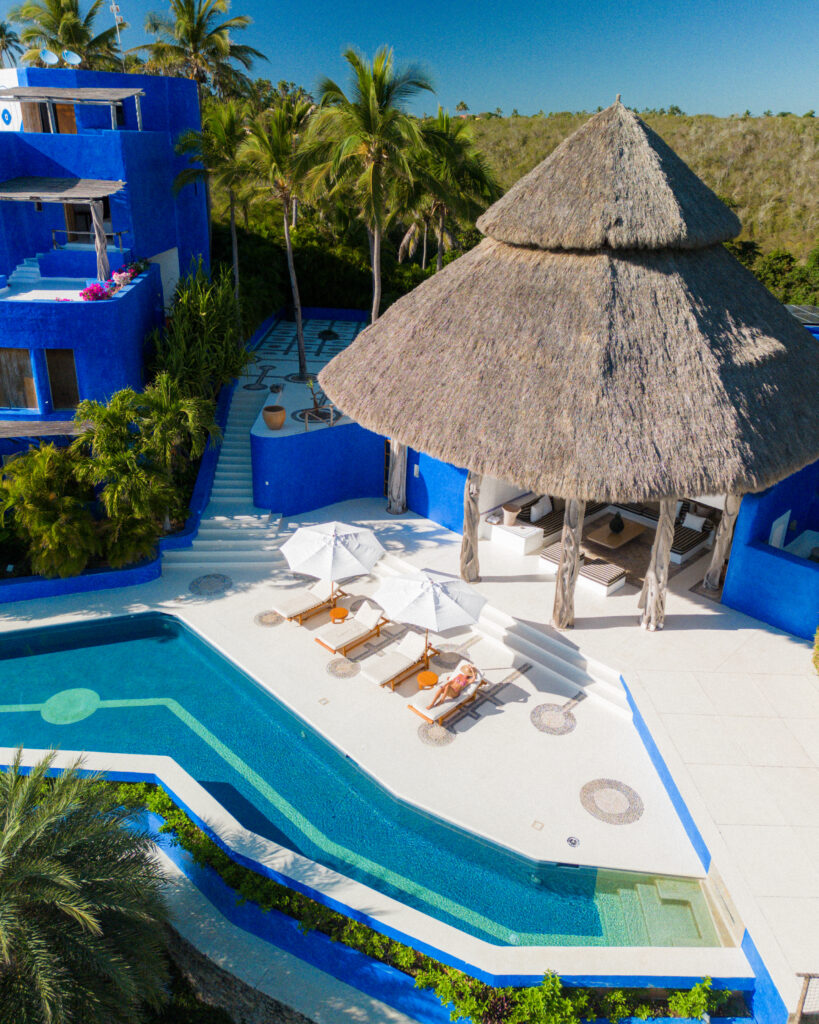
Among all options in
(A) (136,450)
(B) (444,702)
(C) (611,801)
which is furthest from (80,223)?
(C) (611,801)

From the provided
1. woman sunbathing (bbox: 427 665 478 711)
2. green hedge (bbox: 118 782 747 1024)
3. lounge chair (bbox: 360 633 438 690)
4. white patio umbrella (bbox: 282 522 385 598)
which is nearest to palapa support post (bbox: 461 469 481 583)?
white patio umbrella (bbox: 282 522 385 598)

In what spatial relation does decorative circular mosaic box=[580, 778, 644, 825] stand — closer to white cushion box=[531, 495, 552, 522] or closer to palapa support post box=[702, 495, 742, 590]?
palapa support post box=[702, 495, 742, 590]

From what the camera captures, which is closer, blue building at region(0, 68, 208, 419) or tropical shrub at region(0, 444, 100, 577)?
tropical shrub at region(0, 444, 100, 577)

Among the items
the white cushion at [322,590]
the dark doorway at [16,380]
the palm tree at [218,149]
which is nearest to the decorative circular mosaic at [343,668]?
the white cushion at [322,590]

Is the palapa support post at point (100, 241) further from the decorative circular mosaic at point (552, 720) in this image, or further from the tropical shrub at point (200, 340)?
the decorative circular mosaic at point (552, 720)

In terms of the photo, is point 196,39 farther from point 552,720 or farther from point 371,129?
point 552,720
